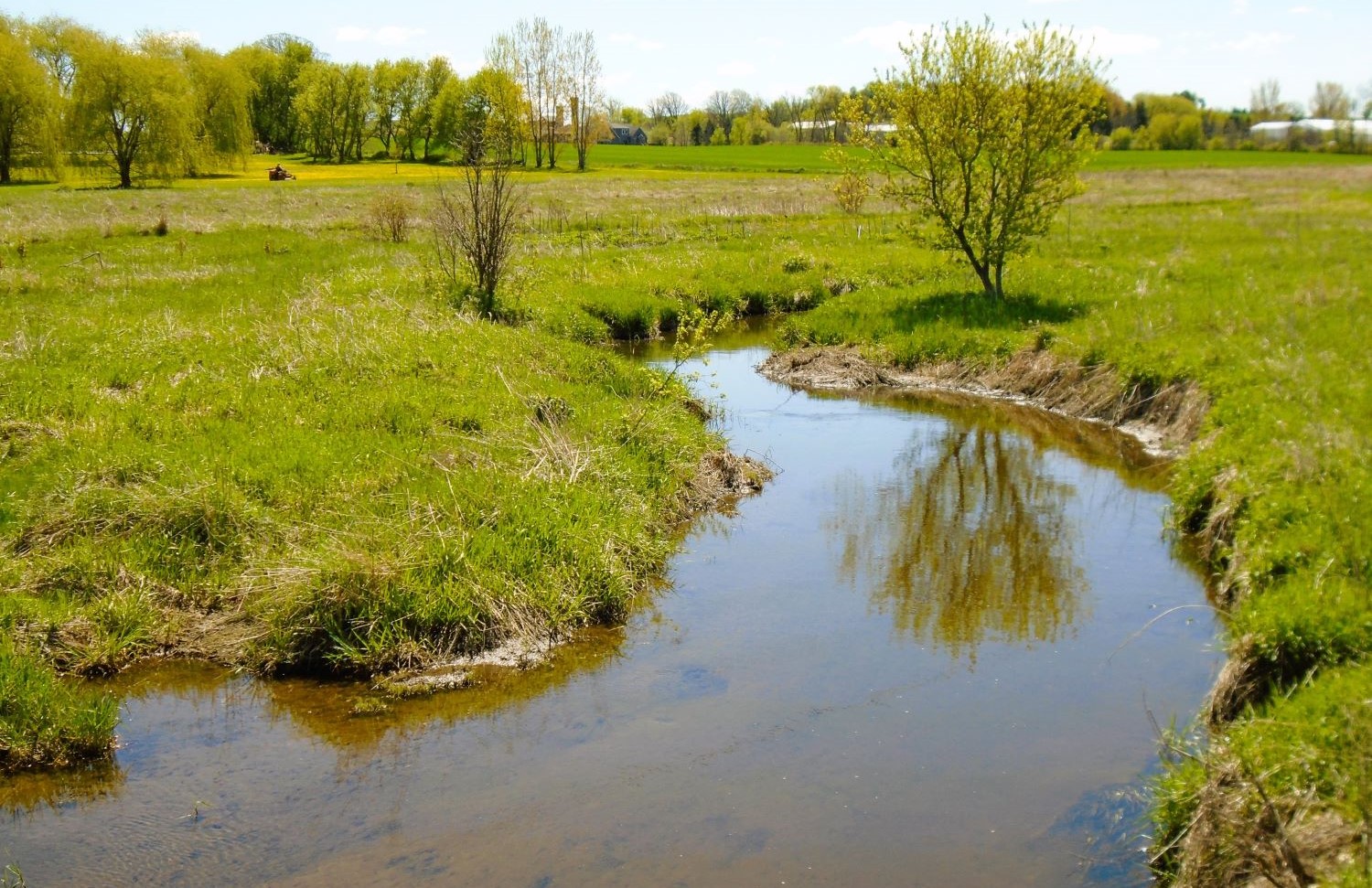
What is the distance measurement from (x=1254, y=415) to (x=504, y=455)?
7.89m

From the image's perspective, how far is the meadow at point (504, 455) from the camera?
20.9ft

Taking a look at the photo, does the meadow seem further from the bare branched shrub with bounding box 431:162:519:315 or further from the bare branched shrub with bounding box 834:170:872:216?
the bare branched shrub with bounding box 834:170:872:216

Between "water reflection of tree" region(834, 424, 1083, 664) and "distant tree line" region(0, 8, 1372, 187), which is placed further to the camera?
"distant tree line" region(0, 8, 1372, 187)

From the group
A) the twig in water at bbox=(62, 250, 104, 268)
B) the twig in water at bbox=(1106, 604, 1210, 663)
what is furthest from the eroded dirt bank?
the twig in water at bbox=(62, 250, 104, 268)

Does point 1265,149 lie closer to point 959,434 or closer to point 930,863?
point 959,434

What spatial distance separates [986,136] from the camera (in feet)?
61.7

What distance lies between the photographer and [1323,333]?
13.3 meters

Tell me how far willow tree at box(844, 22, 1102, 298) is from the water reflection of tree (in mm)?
6975

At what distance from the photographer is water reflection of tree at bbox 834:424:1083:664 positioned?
862cm

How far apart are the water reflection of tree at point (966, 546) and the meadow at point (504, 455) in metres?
1.39

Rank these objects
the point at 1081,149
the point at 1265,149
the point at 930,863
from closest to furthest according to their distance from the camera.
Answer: the point at 930,863 < the point at 1081,149 < the point at 1265,149

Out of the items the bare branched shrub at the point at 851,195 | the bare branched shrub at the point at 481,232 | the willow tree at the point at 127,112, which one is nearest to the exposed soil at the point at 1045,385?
the bare branched shrub at the point at 481,232

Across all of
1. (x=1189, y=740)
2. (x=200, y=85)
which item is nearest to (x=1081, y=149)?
(x=1189, y=740)

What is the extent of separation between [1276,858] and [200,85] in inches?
2609
